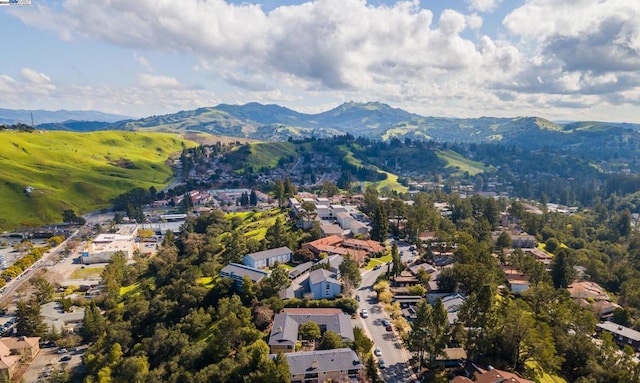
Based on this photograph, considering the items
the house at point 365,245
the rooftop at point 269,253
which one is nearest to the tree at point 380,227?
the house at point 365,245

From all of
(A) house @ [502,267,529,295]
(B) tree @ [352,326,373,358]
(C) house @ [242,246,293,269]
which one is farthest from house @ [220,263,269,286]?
(A) house @ [502,267,529,295]

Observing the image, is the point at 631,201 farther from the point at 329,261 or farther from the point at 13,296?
the point at 13,296

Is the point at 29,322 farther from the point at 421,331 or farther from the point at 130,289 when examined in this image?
the point at 421,331

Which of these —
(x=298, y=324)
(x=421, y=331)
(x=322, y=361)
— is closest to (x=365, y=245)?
(x=298, y=324)

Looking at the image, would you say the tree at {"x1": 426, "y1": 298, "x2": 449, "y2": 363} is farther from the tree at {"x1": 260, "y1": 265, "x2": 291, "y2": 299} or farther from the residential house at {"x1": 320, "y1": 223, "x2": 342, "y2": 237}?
the residential house at {"x1": 320, "y1": 223, "x2": 342, "y2": 237}

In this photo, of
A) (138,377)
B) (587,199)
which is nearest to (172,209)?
(138,377)

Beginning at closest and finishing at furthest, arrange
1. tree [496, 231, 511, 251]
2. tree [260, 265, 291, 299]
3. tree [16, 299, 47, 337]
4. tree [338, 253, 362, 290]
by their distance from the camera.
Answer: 1. tree [260, 265, 291, 299]
2. tree [338, 253, 362, 290]
3. tree [16, 299, 47, 337]
4. tree [496, 231, 511, 251]

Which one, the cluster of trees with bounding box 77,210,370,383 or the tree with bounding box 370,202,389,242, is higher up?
the tree with bounding box 370,202,389,242

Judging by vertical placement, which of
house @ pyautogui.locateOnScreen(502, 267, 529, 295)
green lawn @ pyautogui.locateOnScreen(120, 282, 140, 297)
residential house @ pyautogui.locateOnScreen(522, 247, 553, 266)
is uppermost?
house @ pyautogui.locateOnScreen(502, 267, 529, 295)

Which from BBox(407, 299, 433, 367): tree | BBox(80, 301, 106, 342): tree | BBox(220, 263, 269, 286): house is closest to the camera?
BBox(407, 299, 433, 367): tree
